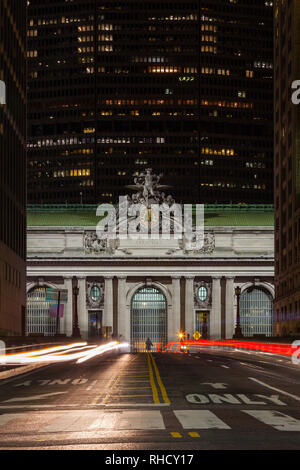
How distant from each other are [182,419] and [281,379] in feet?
49.7

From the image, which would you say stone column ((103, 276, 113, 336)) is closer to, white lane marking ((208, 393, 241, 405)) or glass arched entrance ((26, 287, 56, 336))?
glass arched entrance ((26, 287, 56, 336))

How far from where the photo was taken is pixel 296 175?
319 ft

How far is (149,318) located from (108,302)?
6.04 meters

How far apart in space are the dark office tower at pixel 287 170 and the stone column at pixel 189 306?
15.5 m

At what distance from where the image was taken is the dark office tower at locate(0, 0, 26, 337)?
75.8m

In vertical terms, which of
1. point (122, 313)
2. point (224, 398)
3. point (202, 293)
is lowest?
point (224, 398)

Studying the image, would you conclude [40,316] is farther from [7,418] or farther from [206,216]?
[7,418]

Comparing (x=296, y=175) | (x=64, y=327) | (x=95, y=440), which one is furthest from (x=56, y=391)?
(x=64, y=327)

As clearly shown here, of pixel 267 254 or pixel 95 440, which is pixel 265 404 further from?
pixel 267 254

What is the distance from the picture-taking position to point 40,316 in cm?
12588

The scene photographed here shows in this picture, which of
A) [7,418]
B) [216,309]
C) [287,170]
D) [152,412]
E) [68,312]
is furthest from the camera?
[216,309]

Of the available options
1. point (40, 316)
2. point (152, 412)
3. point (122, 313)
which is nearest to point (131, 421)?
point (152, 412)

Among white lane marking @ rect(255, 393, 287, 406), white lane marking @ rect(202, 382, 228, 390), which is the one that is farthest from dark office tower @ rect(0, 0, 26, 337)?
white lane marking @ rect(255, 393, 287, 406)

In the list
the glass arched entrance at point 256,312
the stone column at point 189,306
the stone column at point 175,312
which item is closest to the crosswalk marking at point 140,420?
the stone column at point 175,312
